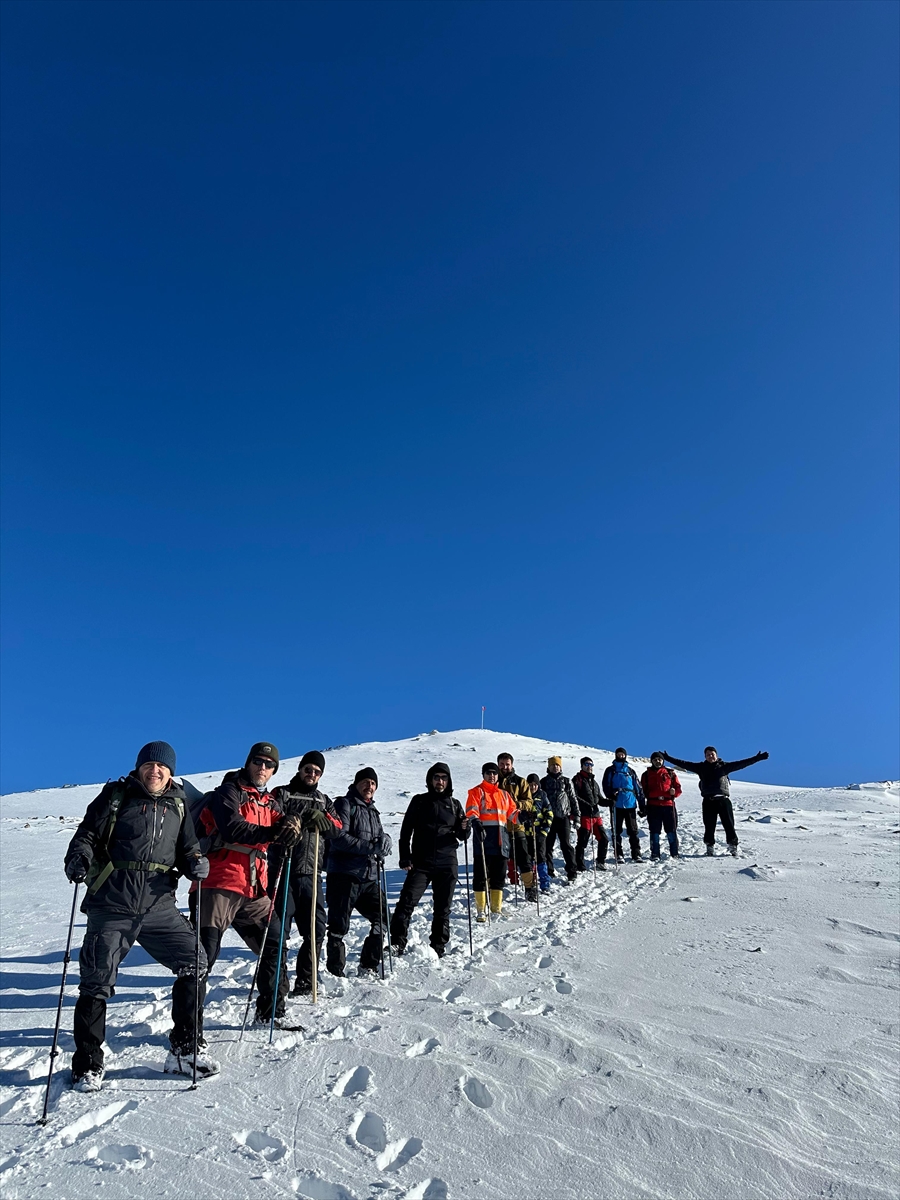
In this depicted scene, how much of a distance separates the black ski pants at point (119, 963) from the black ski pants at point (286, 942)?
1.83 ft

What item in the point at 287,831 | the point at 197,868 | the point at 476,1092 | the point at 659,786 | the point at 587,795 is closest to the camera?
the point at 476,1092

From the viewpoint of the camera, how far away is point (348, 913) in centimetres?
730

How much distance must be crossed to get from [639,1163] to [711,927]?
6.00 meters

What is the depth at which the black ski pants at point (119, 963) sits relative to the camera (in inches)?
177

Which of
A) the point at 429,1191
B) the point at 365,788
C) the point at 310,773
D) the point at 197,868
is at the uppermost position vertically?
the point at 310,773

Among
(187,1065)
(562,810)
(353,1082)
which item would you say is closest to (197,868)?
(187,1065)

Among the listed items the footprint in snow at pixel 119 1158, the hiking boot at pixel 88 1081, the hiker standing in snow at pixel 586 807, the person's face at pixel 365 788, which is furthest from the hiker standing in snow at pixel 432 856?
the hiker standing in snow at pixel 586 807

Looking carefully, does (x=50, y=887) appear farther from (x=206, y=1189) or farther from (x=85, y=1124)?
(x=206, y=1189)

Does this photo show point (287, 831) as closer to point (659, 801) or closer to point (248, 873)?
point (248, 873)

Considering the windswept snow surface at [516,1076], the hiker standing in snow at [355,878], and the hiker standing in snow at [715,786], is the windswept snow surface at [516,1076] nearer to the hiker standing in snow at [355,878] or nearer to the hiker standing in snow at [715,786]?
the hiker standing in snow at [355,878]

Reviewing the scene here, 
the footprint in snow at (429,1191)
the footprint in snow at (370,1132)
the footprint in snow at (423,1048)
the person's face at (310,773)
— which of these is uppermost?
the person's face at (310,773)

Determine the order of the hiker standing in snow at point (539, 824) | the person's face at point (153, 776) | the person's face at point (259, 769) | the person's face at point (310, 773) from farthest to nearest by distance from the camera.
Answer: the hiker standing in snow at point (539, 824) < the person's face at point (310, 773) < the person's face at point (259, 769) < the person's face at point (153, 776)

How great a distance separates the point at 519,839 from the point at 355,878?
5.18 metres

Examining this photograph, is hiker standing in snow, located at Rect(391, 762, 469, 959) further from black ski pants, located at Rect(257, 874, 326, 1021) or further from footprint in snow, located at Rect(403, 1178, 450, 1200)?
footprint in snow, located at Rect(403, 1178, 450, 1200)
